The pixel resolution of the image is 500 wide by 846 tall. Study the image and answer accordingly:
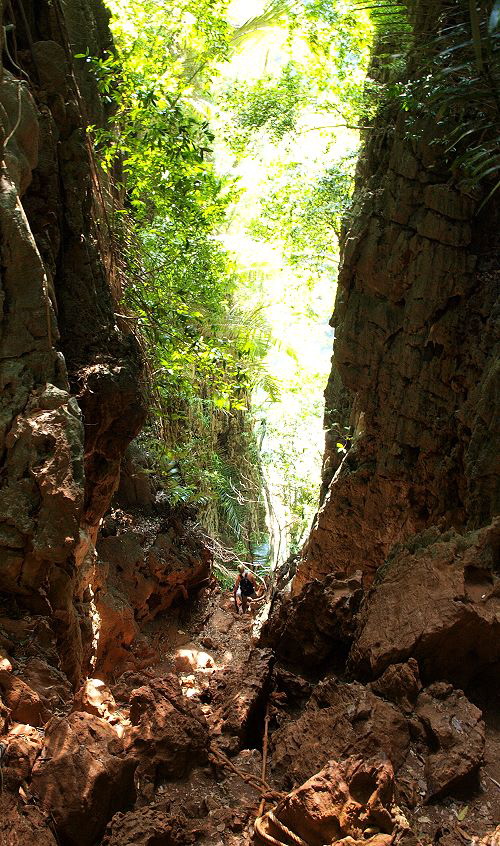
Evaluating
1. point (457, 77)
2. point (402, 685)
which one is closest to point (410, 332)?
point (457, 77)

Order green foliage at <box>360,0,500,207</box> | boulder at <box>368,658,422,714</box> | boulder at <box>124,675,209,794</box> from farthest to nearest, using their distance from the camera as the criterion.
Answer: green foliage at <box>360,0,500,207</box> < boulder at <box>368,658,422,714</box> < boulder at <box>124,675,209,794</box>

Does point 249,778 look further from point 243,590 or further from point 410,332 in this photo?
point 243,590

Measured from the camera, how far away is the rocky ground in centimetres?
276

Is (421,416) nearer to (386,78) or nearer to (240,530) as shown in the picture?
(386,78)

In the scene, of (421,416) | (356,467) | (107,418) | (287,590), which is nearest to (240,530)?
(287,590)

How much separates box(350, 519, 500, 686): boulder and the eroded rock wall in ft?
6.67

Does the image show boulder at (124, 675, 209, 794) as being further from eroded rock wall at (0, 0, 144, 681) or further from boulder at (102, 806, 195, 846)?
eroded rock wall at (0, 0, 144, 681)

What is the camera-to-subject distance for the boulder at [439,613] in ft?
12.4

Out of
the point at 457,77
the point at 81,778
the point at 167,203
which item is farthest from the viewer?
the point at 167,203

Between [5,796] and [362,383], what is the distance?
7.72m

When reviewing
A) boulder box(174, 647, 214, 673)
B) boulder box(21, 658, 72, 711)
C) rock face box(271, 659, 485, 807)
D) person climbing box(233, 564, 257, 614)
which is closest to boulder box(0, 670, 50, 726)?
boulder box(21, 658, 72, 711)

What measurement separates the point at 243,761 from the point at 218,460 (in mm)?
12093

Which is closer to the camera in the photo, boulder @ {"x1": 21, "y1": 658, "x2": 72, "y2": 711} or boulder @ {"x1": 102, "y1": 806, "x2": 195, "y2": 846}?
boulder @ {"x1": 102, "y1": 806, "x2": 195, "y2": 846}

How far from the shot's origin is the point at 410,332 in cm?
913
